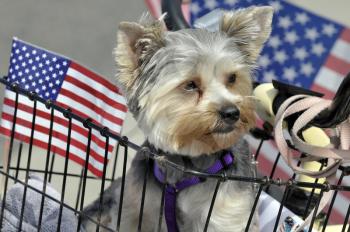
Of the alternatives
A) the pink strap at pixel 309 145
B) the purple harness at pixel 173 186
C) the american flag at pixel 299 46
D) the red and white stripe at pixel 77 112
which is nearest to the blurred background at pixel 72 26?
the american flag at pixel 299 46

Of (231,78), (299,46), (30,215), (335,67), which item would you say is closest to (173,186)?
(231,78)

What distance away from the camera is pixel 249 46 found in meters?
2.37

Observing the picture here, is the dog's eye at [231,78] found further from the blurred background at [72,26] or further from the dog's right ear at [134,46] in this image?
the blurred background at [72,26]

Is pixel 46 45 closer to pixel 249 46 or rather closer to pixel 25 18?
pixel 25 18

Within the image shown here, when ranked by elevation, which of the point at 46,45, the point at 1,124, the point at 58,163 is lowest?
the point at 58,163

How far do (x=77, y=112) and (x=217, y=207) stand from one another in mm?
656

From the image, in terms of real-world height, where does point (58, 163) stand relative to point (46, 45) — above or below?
below

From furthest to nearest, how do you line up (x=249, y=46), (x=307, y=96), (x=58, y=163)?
(x=58, y=163), (x=249, y=46), (x=307, y=96)

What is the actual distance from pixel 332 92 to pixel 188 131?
3.56ft

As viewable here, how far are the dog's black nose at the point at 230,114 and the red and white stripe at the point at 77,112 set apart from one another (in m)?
0.45

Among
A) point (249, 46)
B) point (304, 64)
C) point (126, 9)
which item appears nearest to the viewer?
point (249, 46)

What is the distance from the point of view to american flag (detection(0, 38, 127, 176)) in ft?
7.43

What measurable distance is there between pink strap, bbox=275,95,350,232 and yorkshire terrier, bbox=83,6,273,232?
18 centimetres

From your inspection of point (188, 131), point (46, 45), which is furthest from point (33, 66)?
point (46, 45)
